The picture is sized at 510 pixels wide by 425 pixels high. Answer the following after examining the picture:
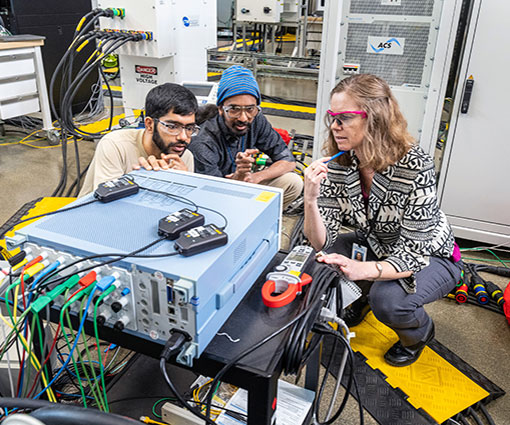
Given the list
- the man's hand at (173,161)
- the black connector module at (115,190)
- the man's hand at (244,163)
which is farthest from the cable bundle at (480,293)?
the black connector module at (115,190)

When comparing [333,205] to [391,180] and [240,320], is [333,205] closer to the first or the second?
[391,180]

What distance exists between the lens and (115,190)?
100cm

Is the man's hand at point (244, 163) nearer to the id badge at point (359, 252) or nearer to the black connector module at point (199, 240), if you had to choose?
the id badge at point (359, 252)

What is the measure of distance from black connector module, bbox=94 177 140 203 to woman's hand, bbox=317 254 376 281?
604mm

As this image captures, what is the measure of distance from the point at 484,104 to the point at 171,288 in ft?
6.85

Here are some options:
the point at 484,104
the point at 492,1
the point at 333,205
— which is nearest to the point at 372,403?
the point at 333,205

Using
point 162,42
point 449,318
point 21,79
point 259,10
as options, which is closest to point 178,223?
point 449,318

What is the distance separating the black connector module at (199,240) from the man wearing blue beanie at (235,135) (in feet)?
4.01

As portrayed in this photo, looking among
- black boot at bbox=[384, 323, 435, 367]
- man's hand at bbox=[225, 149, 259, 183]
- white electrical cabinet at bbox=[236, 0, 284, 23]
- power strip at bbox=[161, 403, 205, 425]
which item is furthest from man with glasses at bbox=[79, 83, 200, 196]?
white electrical cabinet at bbox=[236, 0, 284, 23]

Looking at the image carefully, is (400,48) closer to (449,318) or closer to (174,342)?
(449,318)

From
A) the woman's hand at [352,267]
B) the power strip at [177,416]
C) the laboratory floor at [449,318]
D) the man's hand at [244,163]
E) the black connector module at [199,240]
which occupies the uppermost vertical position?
the black connector module at [199,240]

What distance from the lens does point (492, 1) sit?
2080 millimetres

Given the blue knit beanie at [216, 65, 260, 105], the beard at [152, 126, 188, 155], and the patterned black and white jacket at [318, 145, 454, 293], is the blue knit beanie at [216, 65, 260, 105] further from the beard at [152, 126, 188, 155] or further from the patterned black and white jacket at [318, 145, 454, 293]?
the patterned black and white jacket at [318, 145, 454, 293]

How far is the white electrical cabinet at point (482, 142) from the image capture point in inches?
84.0
